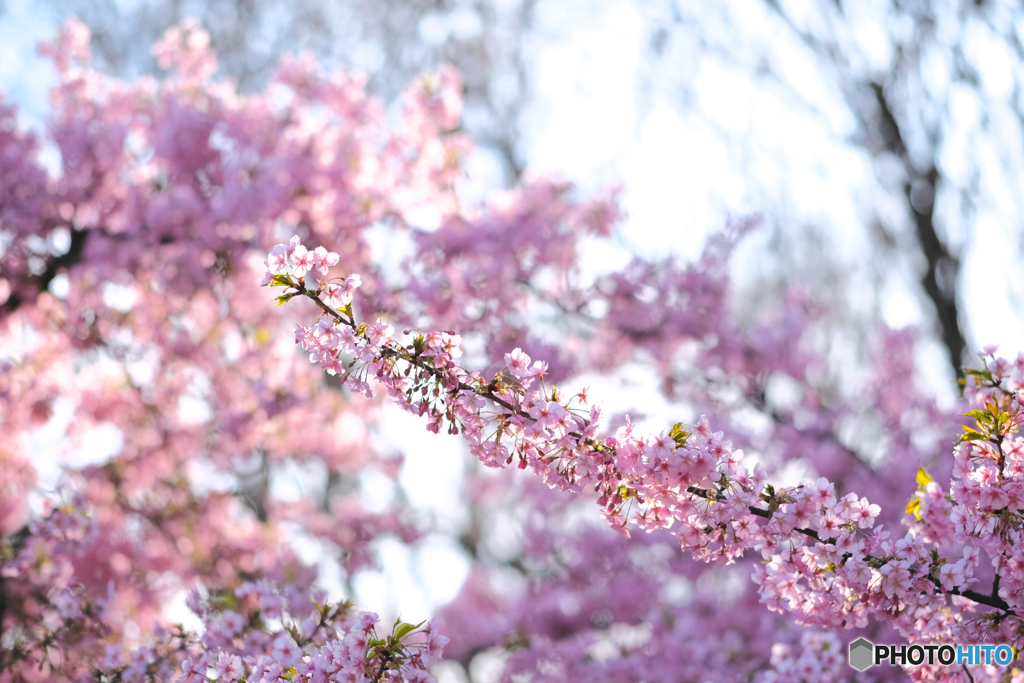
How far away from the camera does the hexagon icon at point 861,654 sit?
13.7 feet

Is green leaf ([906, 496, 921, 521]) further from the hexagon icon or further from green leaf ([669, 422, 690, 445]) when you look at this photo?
the hexagon icon

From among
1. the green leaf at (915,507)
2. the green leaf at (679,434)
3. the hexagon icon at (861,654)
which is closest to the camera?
the green leaf at (679,434)

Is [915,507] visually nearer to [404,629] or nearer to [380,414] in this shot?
[404,629]

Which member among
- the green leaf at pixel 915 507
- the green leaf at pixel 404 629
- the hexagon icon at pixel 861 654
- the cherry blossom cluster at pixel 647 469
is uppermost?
the hexagon icon at pixel 861 654

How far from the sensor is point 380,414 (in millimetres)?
8094

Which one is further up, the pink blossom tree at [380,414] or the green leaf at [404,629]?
the pink blossom tree at [380,414]

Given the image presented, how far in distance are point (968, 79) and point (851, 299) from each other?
568 centimetres

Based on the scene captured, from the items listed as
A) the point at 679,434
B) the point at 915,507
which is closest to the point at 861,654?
the point at 915,507

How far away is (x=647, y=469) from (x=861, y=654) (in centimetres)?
289

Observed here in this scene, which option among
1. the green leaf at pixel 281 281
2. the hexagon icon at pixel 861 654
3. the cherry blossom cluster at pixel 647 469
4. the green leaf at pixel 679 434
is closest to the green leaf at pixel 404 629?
the cherry blossom cluster at pixel 647 469

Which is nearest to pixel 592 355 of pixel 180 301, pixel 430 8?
pixel 180 301

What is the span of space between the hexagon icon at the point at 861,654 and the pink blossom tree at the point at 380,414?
0.25 m

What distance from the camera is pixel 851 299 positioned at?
12.5 meters

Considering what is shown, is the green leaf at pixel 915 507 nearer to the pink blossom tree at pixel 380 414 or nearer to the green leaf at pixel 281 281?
the pink blossom tree at pixel 380 414
